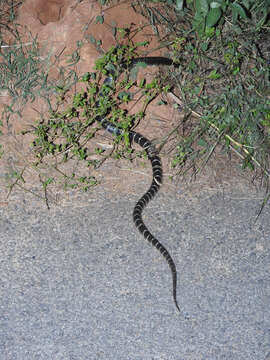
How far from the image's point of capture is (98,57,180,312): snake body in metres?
4.41

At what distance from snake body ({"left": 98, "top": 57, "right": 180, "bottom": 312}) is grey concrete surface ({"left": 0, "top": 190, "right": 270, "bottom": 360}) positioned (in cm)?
A: 7

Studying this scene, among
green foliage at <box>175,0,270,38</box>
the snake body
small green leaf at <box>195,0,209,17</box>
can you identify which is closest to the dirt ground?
the snake body

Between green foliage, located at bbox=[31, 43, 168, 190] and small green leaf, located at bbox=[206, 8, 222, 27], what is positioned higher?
small green leaf, located at bbox=[206, 8, 222, 27]

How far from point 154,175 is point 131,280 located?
149 cm

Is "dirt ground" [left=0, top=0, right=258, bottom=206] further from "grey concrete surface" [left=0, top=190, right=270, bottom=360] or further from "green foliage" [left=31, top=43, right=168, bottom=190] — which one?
"grey concrete surface" [left=0, top=190, right=270, bottom=360]

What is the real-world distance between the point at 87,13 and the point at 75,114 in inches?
56.9

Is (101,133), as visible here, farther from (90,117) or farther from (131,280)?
(131,280)

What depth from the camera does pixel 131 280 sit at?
419cm

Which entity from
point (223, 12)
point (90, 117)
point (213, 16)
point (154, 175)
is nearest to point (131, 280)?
point (154, 175)

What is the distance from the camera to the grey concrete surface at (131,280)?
12.0ft

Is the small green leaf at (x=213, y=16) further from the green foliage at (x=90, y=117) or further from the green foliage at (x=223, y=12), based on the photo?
the green foliage at (x=90, y=117)

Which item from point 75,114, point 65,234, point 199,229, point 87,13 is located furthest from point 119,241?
point 87,13

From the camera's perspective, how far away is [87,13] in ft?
19.2

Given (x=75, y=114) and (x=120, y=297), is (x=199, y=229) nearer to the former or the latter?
(x=120, y=297)
